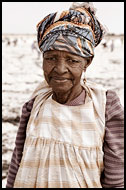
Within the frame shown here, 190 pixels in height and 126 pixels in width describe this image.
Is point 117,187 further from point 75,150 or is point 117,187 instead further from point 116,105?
point 116,105

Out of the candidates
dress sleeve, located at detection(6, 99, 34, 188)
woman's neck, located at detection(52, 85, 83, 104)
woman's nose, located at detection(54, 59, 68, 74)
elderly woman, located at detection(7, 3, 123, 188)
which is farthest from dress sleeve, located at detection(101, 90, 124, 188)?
dress sleeve, located at detection(6, 99, 34, 188)

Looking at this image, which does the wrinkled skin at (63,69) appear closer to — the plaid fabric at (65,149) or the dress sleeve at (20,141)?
the plaid fabric at (65,149)

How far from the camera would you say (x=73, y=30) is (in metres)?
1.63

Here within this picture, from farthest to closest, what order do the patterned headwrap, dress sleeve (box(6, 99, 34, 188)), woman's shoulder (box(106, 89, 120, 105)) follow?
dress sleeve (box(6, 99, 34, 188)), woman's shoulder (box(106, 89, 120, 105)), the patterned headwrap

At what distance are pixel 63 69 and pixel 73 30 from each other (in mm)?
238

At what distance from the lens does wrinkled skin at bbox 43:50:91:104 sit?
162 centimetres

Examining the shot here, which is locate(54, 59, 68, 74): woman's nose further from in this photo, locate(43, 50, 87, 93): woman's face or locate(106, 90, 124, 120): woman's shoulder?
locate(106, 90, 124, 120): woman's shoulder

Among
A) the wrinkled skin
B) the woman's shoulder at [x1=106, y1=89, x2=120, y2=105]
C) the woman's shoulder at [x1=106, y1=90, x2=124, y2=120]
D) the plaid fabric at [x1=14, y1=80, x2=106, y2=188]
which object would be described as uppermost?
the wrinkled skin

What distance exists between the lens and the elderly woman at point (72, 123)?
5.38 feet

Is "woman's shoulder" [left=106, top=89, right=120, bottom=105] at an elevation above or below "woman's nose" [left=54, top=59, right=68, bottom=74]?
below

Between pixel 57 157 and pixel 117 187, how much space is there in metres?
0.44

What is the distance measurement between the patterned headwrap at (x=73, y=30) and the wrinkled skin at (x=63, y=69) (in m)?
0.04

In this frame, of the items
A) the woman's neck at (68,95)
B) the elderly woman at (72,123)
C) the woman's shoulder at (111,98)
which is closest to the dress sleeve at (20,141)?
the elderly woman at (72,123)

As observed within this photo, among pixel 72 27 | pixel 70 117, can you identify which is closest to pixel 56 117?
pixel 70 117
